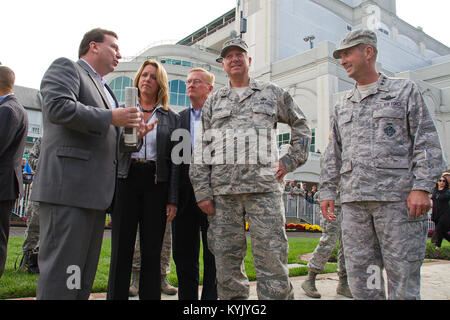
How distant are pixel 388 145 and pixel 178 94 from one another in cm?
3472

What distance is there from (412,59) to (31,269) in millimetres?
57314

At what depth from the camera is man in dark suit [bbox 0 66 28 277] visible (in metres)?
3.37

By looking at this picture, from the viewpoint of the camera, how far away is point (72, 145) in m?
2.41

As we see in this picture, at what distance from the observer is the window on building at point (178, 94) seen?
36156 millimetres

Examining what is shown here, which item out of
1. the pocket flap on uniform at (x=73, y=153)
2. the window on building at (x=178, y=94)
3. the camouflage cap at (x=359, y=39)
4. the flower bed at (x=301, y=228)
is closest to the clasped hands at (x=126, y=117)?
the pocket flap on uniform at (x=73, y=153)

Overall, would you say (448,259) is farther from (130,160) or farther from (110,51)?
(110,51)

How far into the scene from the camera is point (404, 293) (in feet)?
8.26

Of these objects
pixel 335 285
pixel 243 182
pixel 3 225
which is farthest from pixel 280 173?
pixel 335 285

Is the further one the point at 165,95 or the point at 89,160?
the point at 165,95

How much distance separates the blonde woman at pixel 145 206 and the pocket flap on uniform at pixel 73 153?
1.76ft

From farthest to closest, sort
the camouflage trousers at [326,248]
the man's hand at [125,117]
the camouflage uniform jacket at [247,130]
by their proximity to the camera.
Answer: the camouflage trousers at [326,248]
the camouflage uniform jacket at [247,130]
the man's hand at [125,117]

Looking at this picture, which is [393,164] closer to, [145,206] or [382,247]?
[382,247]

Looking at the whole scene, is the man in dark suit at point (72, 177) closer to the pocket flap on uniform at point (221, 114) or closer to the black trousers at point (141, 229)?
the black trousers at point (141, 229)
